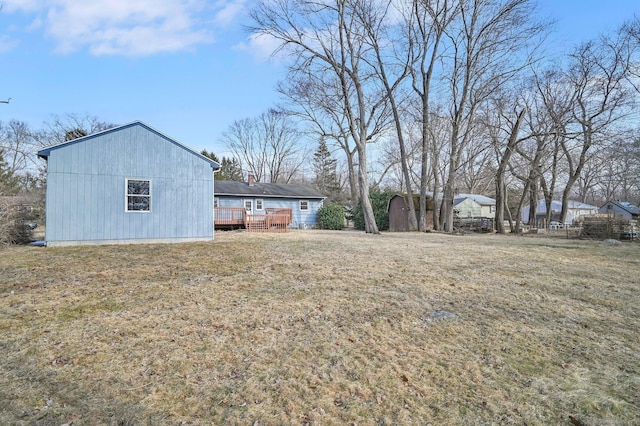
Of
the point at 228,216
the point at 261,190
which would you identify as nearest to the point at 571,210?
the point at 261,190

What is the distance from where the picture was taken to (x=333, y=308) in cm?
486

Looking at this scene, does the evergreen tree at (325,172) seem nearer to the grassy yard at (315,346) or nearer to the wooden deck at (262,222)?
the wooden deck at (262,222)

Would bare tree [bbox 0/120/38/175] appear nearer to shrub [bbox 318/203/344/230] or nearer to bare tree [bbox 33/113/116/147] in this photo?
bare tree [bbox 33/113/116/147]

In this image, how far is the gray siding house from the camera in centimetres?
1068

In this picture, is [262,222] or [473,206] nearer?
[262,222]

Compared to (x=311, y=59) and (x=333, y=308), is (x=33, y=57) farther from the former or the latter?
(x=333, y=308)

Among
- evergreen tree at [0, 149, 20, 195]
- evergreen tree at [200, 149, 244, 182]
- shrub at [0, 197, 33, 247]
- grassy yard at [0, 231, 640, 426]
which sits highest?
evergreen tree at [200, 149, 244, 182]

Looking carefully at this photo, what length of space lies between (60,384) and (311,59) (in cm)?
1831

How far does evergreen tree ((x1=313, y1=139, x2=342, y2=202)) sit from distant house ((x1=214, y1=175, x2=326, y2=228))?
58.9 feet

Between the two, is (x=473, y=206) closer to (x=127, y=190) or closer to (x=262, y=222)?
(x=262, y=222)

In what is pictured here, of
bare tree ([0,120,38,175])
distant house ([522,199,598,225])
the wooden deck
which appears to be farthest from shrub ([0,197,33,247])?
distant house ([522,199,598,225])

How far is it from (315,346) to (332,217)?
2182 cm

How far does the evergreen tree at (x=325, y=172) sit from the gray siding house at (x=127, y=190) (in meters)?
33.3

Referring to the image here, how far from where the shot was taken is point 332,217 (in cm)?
2545
